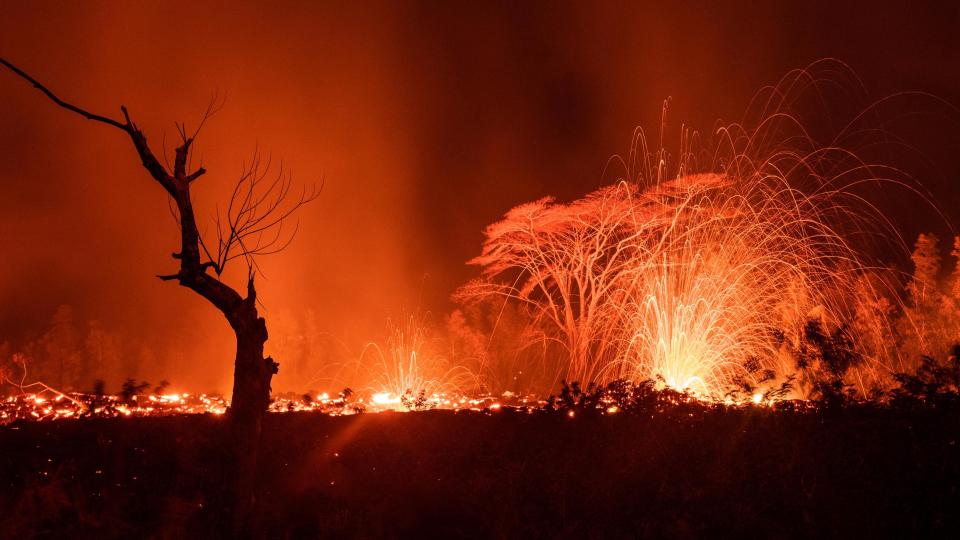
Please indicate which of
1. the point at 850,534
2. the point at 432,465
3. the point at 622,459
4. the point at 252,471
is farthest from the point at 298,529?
the point at 850,534

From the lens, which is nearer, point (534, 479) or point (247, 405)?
point (247, 405)

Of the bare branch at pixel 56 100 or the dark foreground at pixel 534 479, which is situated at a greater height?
the bare branch at pixel 56 100

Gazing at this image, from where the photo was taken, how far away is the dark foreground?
7.26m

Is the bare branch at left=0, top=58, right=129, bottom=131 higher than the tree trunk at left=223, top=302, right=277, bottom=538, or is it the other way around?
the bare branch at left=0, top=58, right=129, bottom=131

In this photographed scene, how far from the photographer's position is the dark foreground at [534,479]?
726 centimetres

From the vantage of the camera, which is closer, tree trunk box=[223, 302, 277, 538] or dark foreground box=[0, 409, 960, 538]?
dark foreground box=[0, 409, 960, 538]

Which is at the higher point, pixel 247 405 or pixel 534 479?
pixel 247 405

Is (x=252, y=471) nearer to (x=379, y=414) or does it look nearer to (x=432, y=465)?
(x=432, y=465)

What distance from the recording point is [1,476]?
893 centimetres

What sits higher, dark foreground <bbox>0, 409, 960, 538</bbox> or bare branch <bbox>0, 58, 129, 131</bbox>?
bare branch <bbox>0, 58, 129, 131</bbox>

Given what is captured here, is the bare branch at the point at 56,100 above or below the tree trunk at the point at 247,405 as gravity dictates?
above

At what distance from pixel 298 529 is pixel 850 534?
562cm

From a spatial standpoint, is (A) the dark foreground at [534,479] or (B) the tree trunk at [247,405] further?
(B) the tree trunk at [247,405]

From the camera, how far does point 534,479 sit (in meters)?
8.29
